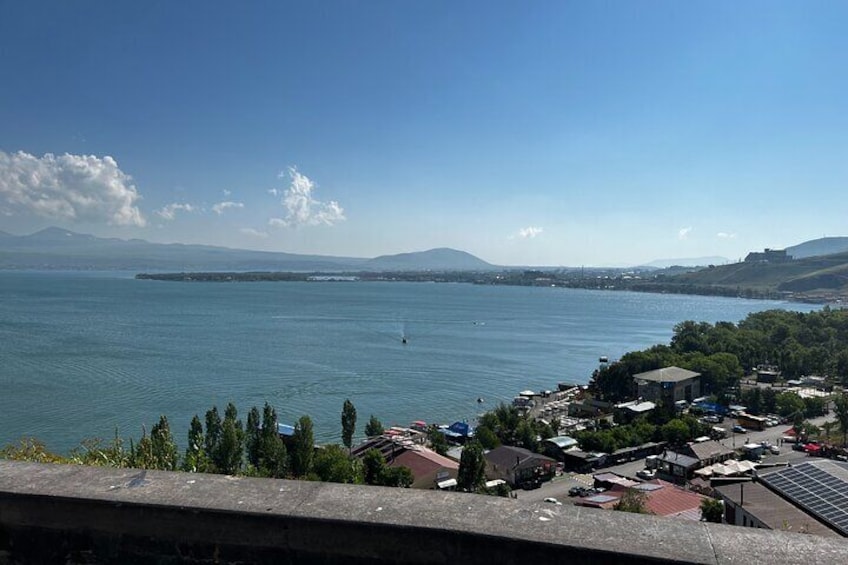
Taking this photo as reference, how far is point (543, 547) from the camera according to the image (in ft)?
5.57

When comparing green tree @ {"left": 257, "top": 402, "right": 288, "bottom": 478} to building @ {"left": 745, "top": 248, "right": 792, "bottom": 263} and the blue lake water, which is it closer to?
the blue lake water

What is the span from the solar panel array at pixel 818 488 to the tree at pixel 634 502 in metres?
2.57

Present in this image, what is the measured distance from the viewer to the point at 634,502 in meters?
13.0

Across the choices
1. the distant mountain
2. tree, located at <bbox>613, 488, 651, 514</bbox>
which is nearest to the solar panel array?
tree, located at <bbox>613, 488, 651, 514</bbox>

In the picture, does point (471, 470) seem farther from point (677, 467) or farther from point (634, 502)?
point (677, 467)

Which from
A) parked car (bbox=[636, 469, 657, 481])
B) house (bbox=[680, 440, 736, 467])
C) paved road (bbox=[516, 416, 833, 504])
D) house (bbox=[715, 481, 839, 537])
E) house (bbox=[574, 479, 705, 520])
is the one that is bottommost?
paved road (bbox=[516, 416, 833, 504])

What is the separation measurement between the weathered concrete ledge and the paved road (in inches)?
567

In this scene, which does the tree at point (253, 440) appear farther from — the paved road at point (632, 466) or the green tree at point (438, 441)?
the paved road at point (632, 466)

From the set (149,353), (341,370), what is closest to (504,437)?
(341,370)

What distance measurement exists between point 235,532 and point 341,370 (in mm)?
40343

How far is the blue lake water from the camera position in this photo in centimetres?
2997

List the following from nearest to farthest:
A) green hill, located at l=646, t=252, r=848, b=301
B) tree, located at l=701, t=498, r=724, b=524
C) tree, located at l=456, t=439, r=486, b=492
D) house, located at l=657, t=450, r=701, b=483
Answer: tree, located at l=701, t=498, r=724, b=524
tree, located at l=456, t=439, r=486, b=492
house, located at l=657, t=450, r=701, b=483
green hill, located at l=646, t=252, r=848, b=301

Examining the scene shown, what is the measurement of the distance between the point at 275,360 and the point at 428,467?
88.4 ft

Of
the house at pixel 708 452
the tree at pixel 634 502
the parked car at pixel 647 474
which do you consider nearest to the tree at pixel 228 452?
the tree at pixel 634 502
